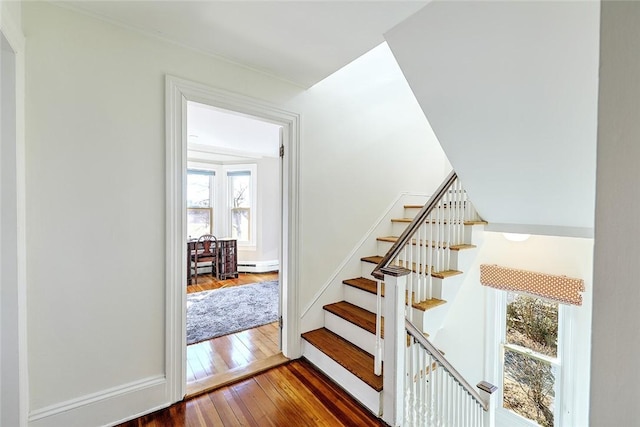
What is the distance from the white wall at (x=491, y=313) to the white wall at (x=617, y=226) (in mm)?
2139

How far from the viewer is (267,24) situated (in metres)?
1.62

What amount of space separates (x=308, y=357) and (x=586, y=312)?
2883 millimetres

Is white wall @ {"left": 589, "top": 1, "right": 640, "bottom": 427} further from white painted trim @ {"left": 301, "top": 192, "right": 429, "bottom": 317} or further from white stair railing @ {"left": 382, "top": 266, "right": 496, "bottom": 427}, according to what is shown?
white painted trim @ {"left": 301, "top": 192, "right": 429, "bottom": 317}

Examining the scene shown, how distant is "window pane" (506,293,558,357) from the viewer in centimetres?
300

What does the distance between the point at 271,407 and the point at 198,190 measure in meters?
4.50

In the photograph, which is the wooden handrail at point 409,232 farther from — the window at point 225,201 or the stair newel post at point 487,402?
the window at point 225,201

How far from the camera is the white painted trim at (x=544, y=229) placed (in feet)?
7.02

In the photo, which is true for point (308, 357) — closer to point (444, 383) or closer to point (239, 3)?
point (444, 383)

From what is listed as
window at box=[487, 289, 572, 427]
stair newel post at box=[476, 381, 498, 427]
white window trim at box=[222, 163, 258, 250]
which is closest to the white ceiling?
white window trim at box=[222, 163, 258, 250]

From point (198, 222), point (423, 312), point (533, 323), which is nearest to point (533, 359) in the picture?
point (533, 323)

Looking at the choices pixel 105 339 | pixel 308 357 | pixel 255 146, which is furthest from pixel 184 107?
pixel 255 146

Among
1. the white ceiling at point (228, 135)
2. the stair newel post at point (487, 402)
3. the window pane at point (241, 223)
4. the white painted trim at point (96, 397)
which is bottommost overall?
the stair newel post at point (487, 402)

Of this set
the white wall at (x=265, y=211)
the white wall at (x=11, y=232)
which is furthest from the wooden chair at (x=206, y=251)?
the white wall at (x=11, y=232)

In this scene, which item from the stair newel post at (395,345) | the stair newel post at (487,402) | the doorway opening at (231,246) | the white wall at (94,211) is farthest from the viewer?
the doorway opening at (231,246)
